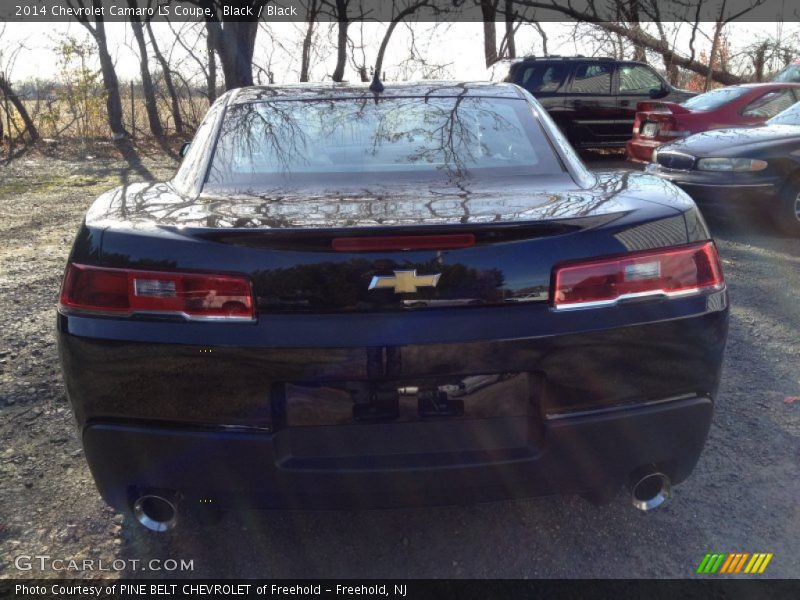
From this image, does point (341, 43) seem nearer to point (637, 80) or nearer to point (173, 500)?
point (637, 80)

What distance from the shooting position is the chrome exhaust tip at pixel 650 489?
2.07 m

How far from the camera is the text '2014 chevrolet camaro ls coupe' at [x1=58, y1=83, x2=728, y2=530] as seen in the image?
1.80 metres

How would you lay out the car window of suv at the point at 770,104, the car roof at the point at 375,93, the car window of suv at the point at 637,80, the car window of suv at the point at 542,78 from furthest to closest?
the car window of suv at the point at 637,80 < the car window of suv at the point at 542,78 < the car window of suv at the point at 770,104 < the car roof at the point at 375,93

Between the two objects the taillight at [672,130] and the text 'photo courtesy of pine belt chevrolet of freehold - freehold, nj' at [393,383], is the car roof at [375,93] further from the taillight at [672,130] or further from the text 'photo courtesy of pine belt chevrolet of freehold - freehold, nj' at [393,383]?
the taillight at [672,130]

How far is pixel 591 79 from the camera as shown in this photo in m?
12.2

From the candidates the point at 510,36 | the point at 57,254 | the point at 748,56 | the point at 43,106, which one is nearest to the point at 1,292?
the point at 57,254

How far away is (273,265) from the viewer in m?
1.80

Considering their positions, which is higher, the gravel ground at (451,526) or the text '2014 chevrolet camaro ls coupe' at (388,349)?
the text '2014 chevrolet camaro ls coupe' at (388,349)

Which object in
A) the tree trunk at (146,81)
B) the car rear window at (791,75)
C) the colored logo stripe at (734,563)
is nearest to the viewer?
the colored logo stripe at (734,563)

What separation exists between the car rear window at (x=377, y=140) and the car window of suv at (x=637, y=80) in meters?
10.3

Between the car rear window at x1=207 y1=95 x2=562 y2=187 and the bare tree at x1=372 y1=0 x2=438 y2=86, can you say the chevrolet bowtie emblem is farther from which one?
the bare tree at x1=372 y1=0 x2=438 y2=86

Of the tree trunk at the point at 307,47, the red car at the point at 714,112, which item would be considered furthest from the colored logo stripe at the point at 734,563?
the tree trunk at the point at 307,47

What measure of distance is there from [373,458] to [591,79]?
1167 cm

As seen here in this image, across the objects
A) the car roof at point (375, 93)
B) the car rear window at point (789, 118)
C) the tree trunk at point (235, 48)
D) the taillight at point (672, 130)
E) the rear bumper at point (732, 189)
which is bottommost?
the rear bumper at point (732, 189)
